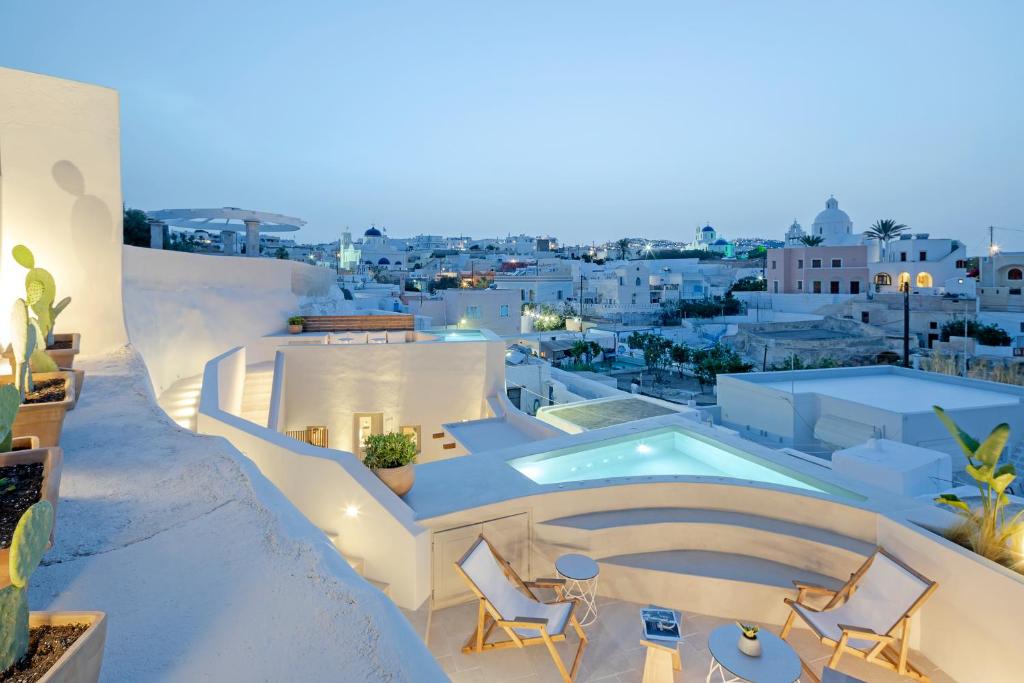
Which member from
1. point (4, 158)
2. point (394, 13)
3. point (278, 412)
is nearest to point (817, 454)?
point (278, 412)

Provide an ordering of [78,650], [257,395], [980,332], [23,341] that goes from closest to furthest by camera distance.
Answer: [78,650]
[23,341]
[257,395]
[980,332]

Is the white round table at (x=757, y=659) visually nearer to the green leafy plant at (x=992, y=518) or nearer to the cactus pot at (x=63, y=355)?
the green leafy plant at (x=992, y=518)

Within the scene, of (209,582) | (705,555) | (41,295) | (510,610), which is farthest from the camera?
(705,555)

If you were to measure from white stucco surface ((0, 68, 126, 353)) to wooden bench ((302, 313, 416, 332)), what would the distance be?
6.56 m

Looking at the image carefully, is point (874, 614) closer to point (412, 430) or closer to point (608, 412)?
point (608, 412)

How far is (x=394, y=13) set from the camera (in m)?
20.6

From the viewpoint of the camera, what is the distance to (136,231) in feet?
Answer: 60.5

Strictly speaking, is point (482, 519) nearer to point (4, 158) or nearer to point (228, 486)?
point (228, 486)

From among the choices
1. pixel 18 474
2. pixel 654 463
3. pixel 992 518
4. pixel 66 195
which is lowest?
pixel 654 463

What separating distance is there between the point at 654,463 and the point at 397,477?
10.8 ft

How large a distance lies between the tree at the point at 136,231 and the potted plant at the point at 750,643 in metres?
20.4

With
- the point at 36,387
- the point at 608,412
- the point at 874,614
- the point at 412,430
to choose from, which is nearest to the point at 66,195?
the point at 36,387

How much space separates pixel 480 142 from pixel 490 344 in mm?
99789

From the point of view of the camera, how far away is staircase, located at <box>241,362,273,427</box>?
31.3ft
